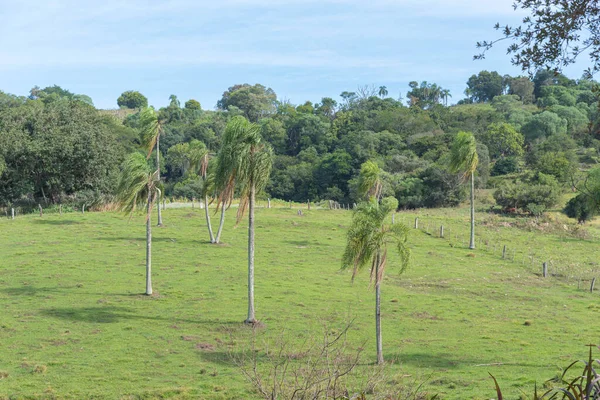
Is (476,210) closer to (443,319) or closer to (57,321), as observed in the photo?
(443,319)

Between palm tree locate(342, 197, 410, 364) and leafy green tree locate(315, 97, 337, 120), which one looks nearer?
palm tree locate(342, 197, 410, 364)

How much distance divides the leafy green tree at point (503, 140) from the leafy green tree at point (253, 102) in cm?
6139

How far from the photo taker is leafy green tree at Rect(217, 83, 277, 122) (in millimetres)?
157625

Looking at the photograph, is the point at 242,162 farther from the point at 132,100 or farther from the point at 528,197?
the point at 132,100

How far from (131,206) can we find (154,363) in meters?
11.9

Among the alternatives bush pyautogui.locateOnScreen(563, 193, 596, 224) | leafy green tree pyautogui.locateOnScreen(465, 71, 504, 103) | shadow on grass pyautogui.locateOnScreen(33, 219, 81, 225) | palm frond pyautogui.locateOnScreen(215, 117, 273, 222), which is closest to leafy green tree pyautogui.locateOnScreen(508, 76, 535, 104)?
leafy green tree pyautogui.locateOnScreen(465, 71, 504, 103)

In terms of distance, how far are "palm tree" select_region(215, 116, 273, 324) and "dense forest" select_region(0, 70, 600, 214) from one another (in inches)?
386

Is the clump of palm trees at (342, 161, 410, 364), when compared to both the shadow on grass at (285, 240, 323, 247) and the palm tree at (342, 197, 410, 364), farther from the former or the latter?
the shadow on grass at (285, 240, 323, 247)

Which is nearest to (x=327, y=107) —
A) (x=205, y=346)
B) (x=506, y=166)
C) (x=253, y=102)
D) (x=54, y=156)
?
(x=253, y=102)

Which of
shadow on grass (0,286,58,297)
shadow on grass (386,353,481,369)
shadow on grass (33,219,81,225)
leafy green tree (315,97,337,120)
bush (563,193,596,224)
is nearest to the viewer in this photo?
shadow on grass (386,353,481,369)

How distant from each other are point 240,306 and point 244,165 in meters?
7.62

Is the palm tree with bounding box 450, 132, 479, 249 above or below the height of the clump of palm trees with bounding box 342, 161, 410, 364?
above

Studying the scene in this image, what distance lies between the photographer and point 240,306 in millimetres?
34281

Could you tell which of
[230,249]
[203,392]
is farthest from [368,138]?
[203,392]
